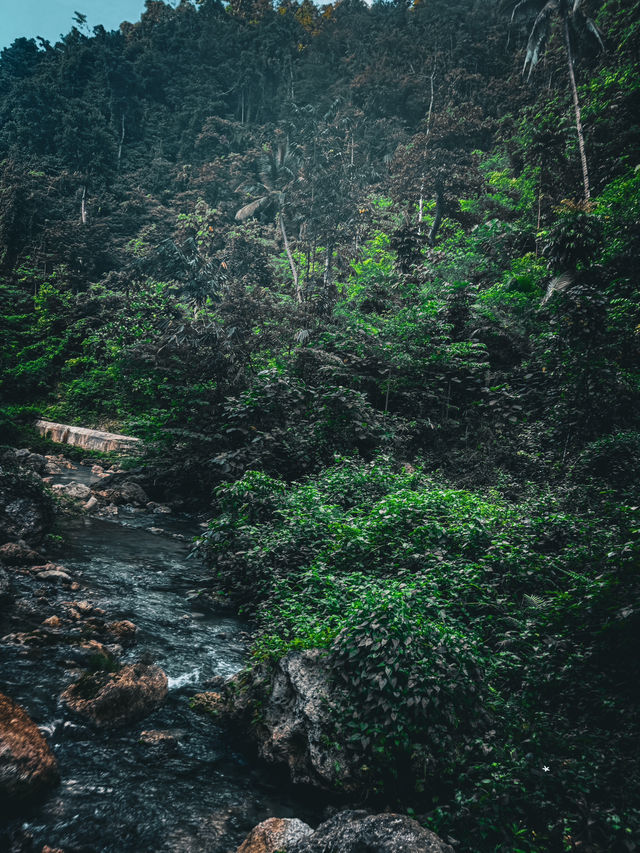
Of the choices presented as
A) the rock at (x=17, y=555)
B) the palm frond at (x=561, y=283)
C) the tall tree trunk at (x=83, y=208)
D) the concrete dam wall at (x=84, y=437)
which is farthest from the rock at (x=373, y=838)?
the tall tree trunk at (x=83, y=208)

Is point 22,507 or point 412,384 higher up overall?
point 412,384

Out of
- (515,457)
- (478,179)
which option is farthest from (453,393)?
(478,179)

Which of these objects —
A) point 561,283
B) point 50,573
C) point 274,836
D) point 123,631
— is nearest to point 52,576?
point 50,573

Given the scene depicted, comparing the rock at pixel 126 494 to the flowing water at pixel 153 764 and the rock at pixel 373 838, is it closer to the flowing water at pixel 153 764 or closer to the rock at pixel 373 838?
the flowing water at pixel 153 764

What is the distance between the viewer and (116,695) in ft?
15.4

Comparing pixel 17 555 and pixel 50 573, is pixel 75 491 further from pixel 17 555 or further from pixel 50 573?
pixel 50 573

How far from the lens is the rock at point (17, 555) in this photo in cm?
795

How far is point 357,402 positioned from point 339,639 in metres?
8.19

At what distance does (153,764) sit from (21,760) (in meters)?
1.22

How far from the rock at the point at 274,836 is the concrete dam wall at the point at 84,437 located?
18.2 meters

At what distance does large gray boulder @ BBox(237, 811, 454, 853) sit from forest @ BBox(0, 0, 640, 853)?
0.41m

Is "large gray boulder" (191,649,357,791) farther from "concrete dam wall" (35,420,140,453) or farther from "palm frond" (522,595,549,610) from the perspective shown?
"concrete dam wall" (35,420,140,453)

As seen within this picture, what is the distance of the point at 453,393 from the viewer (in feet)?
46.9

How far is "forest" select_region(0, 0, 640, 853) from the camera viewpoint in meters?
3.77
